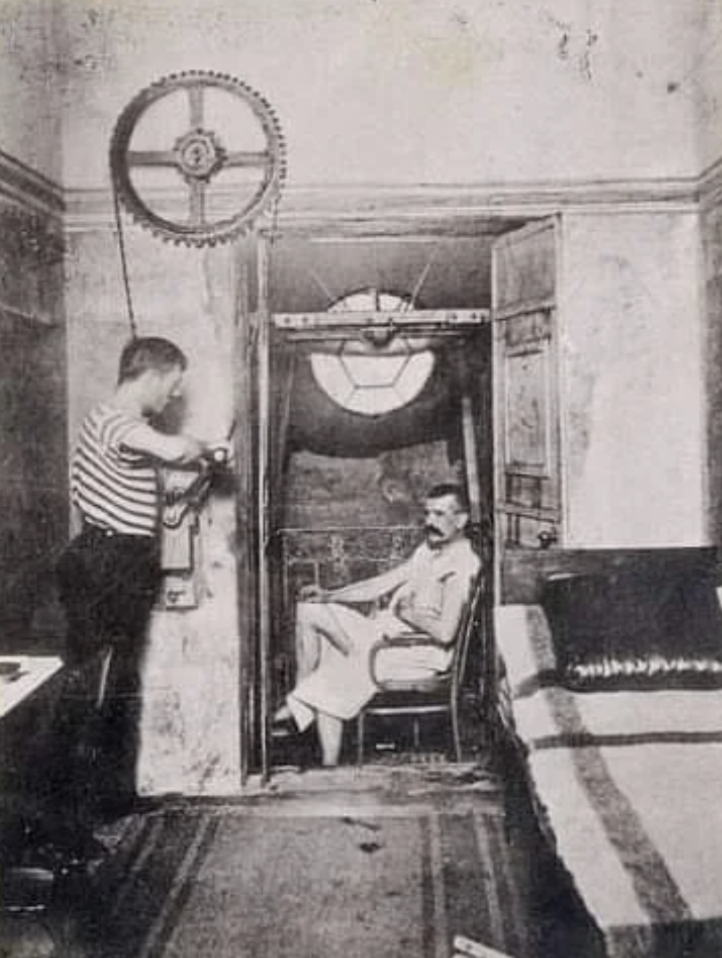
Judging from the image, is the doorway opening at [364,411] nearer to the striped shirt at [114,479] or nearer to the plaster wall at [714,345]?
the plaster wall at [714,345]

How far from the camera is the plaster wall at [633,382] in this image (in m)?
4.16

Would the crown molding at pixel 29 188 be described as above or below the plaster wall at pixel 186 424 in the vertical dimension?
above

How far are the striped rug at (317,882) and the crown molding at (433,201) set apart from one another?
7.24 feet

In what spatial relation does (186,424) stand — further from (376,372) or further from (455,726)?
(376,372)

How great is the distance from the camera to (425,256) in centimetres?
592

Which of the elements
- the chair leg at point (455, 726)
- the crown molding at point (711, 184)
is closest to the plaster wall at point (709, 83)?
the crown molding at point (711, 184)

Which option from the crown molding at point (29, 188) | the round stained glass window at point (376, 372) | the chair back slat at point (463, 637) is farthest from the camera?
the round stained glass window at point (376, 372)

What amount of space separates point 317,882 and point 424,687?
1.27 m

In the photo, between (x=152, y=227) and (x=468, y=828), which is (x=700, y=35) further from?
(x=468, y=828)

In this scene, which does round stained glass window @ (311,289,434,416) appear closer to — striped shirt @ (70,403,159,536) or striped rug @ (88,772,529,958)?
striped shirt @ (70,403,159,536)

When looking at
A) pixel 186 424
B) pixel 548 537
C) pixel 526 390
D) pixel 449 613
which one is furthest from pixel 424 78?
pixel 449 613

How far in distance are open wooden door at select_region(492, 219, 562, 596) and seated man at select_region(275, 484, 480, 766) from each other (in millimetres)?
302

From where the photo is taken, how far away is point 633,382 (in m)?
4.18

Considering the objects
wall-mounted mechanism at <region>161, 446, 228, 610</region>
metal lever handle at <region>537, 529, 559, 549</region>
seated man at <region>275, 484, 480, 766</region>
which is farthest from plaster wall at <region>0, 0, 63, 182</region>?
metal lever handle at <region>537, 529, 559, 549</region>
